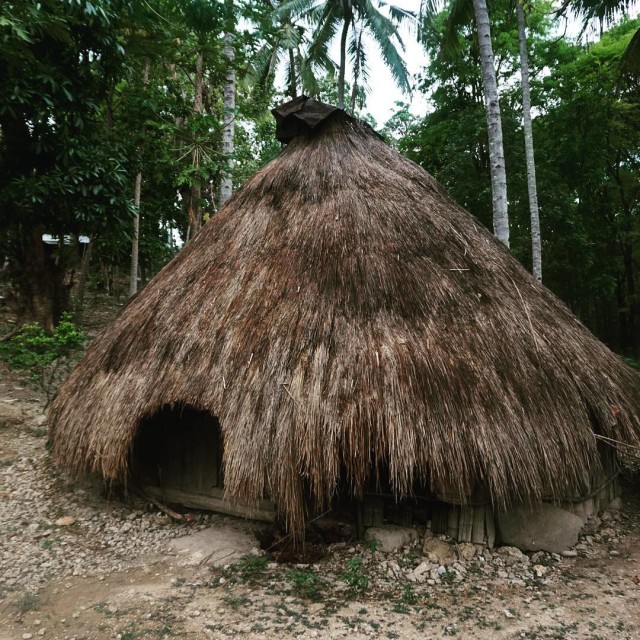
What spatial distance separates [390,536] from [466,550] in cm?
61

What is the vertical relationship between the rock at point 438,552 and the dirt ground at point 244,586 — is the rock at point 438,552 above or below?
above

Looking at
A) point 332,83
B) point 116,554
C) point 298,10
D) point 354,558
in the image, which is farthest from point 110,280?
point 354,558

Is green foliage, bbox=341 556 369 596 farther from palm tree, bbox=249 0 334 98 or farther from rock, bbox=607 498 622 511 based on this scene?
palm tree, bbox=249 0 334 98

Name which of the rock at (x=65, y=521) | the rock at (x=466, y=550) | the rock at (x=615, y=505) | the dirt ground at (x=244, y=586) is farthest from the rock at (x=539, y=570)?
the rock at (x=65, y=521)

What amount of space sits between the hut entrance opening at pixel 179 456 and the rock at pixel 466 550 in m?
2.19

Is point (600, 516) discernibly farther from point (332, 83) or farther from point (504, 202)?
point (332, 83)

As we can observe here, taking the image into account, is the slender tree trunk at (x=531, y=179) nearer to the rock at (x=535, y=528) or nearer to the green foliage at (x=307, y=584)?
the rock at (x=535, y=528)

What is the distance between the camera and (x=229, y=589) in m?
3.41

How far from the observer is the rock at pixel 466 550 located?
12.6 ft

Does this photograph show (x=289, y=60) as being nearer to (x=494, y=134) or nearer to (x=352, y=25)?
(x=352, y=25)

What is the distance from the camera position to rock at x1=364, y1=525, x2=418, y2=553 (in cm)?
398

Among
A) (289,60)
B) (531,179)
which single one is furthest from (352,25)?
(531,179)

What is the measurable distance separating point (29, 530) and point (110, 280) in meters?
12.2

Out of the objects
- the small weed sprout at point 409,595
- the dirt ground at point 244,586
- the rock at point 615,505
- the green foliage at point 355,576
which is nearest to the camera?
the dirt ground at point 244,586
